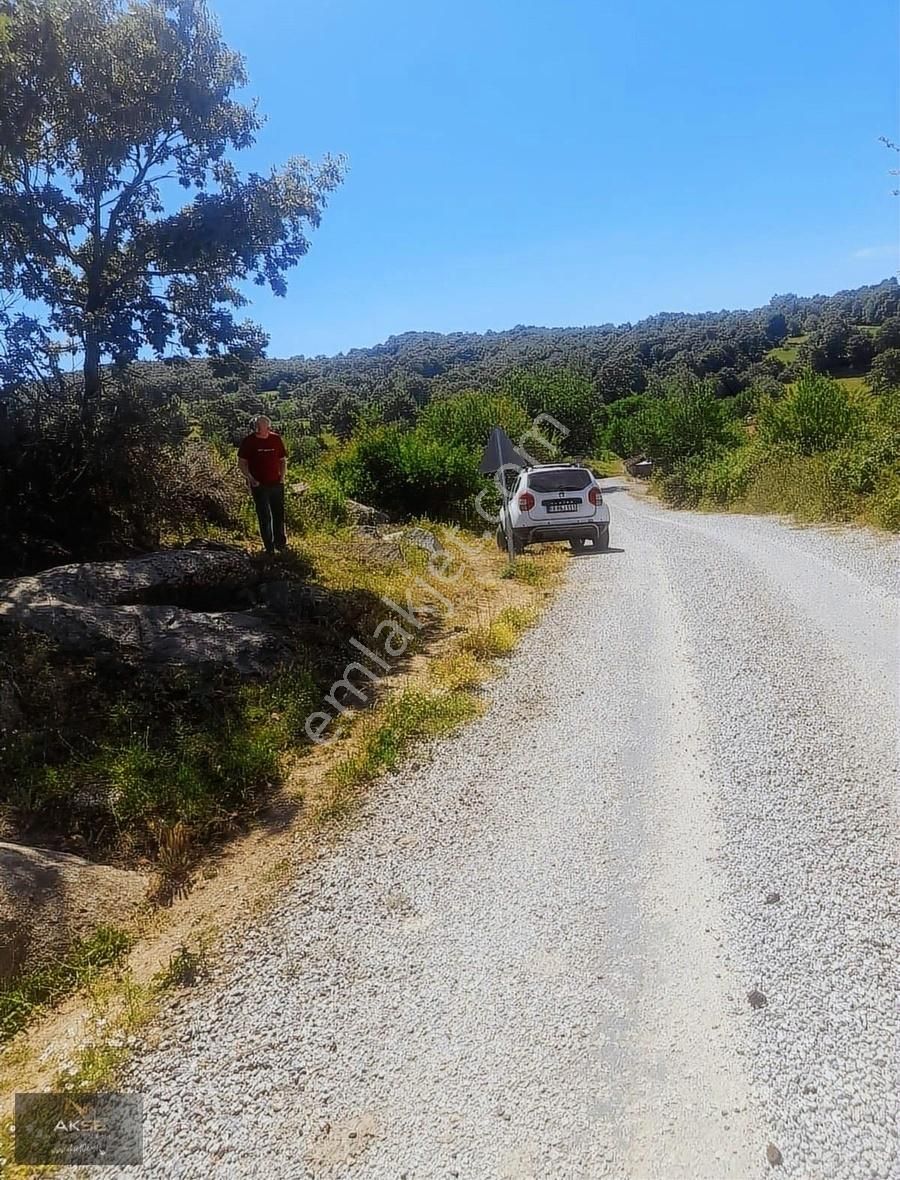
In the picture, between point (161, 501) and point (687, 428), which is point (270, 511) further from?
point (687, 428)

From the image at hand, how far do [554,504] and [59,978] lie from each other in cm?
1098

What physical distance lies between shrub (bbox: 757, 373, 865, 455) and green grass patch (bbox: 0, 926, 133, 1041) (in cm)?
2675

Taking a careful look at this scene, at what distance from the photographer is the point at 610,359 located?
9656 centimetres

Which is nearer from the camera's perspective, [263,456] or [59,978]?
[59,978]

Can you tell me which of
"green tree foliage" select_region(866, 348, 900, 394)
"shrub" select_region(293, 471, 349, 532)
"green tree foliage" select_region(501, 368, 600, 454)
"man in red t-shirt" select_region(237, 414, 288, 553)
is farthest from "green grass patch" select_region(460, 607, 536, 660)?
"green tree foliage" select_region(866, 348, 900, 394)

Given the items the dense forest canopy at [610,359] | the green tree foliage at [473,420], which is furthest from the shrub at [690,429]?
the dense forest canopy at [610,359]

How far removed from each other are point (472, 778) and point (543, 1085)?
7.91ft

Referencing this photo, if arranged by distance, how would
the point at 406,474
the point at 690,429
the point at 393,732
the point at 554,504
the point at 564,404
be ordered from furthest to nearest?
Result: the point at 564,404 < the point at 690,429 < the point at 406,474 < the point at 554,504 < the point at 393,732

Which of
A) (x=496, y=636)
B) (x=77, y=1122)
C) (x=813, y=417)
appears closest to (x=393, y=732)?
(x=496, y=636)

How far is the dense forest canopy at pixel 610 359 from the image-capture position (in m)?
62.5

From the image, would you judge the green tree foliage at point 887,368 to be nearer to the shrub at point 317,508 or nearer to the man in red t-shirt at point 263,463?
the shrub at point 317,508

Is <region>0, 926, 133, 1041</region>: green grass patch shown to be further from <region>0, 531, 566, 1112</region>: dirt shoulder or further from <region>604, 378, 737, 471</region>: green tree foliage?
<region>604, 378, 737, 471</region>: green tree foliage

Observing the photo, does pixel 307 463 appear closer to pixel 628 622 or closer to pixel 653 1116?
pixel 628 622

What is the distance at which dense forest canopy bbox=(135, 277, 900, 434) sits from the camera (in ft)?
205
